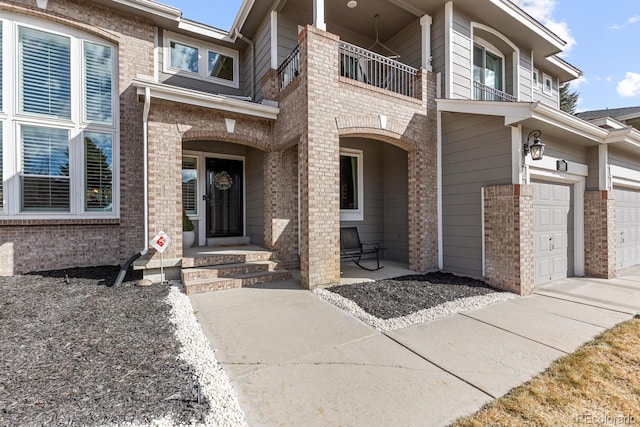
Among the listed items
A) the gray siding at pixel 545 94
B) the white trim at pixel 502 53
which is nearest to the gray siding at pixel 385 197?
the white trim at pixel 502 53

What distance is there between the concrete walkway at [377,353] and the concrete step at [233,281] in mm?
196

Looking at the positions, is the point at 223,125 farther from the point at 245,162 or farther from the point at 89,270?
the point at 89,270

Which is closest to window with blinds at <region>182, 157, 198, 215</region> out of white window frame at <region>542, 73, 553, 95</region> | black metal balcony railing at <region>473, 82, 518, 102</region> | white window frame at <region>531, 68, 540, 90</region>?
black metal balcony railing at <region>473, 82, 518, 102</region>

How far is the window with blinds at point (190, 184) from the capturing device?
300 inches

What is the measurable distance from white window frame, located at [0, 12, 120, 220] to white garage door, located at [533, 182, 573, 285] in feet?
29.8

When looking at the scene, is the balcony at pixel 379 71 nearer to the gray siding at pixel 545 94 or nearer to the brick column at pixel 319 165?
the brick column at pixel 319 165

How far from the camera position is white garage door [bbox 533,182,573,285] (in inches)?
219

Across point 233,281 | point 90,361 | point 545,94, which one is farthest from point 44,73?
point 545,94

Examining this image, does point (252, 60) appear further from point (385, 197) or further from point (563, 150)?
point (563, 150)

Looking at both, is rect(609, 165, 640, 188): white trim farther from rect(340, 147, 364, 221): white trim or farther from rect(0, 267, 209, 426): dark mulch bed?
rect(0, 267, 209, 426): dark mulch bed

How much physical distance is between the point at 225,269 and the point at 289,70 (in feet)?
14.8

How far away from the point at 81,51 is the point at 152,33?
1.62 meters

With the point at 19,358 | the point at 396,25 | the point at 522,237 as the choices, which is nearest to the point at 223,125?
the point at 19,358

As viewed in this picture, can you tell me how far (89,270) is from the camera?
593 centimetres
